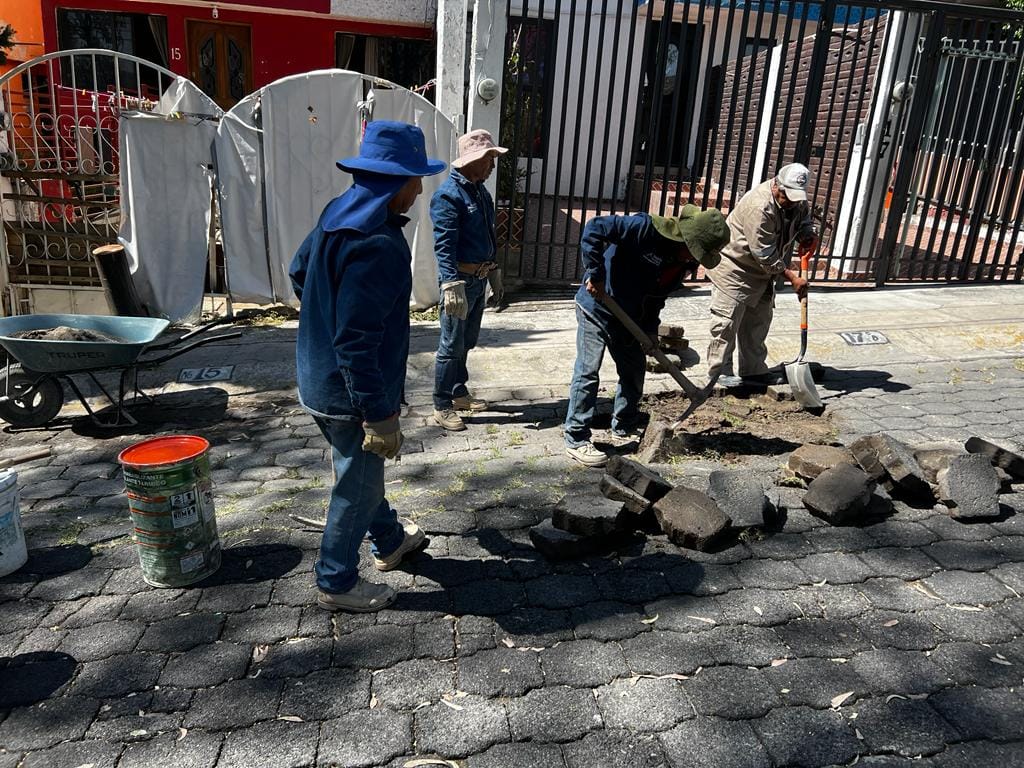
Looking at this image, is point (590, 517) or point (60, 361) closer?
point (590, 517)

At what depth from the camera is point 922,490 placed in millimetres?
4277

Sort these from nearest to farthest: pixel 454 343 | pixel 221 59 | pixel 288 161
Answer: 1. pixel 454 343
2. pixel 288 161
3. pixel 221 59

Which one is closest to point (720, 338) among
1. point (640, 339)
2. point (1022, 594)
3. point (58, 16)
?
point (640, 339)

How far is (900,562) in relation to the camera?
3.77 meters

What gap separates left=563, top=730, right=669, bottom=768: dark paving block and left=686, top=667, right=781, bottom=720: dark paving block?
27cm

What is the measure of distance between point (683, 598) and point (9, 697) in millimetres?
2740

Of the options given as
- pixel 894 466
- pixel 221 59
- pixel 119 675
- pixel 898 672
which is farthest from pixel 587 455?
pixel 221 59

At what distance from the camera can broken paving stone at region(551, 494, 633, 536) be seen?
372cm

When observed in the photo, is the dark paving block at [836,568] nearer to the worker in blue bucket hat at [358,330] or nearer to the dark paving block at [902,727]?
the dark paving block at [902,727]

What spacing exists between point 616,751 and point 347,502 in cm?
142

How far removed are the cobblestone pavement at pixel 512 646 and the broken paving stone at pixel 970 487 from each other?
0.33ft

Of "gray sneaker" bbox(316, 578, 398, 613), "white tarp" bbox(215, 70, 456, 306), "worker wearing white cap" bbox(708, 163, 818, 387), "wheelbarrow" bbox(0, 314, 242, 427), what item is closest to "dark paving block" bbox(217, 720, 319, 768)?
"gray sneaker" bbox(316, 578, 398, 613)

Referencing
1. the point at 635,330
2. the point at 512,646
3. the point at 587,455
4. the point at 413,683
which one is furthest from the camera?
the point at 587,455

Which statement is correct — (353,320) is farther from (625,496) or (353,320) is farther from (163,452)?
(625,496)
